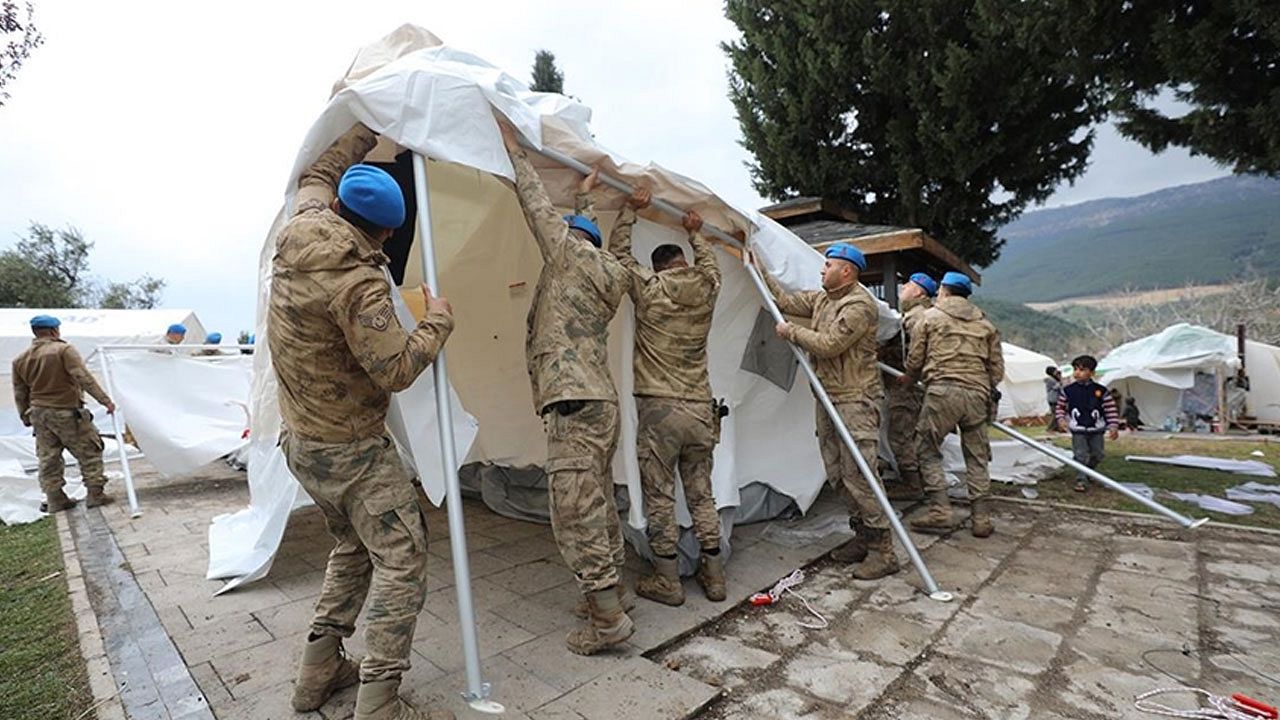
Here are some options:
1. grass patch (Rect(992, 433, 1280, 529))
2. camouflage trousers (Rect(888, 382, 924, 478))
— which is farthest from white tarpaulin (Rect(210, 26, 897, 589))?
grass patch (Rect(992, 433, 1280, 529))

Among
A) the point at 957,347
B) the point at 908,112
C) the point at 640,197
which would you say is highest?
the point at 908,112

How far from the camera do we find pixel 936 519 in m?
4.34

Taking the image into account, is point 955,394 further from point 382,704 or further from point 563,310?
point 382,704

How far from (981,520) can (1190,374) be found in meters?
14.3

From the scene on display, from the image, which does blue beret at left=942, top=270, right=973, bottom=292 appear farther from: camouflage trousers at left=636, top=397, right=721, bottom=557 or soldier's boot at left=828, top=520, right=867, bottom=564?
camouflage trousers at left=636, top=397, right=721, bottom=557

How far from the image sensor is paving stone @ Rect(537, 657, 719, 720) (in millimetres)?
2156

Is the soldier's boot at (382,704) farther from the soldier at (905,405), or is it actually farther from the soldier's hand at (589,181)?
the soldier at (905,405)

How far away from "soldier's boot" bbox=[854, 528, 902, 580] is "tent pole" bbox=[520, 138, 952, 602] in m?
0.09

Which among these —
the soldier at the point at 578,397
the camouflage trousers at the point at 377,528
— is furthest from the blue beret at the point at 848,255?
the camouflage trousers at the point at 377,528

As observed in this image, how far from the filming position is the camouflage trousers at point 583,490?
8.54 feet

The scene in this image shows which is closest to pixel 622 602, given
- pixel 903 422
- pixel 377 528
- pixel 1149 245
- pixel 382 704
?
pixel 382 704

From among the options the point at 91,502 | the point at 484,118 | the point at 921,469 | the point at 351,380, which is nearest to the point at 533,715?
the point at 351,380

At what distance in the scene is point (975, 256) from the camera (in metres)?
8.91

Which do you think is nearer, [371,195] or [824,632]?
[371,195]
